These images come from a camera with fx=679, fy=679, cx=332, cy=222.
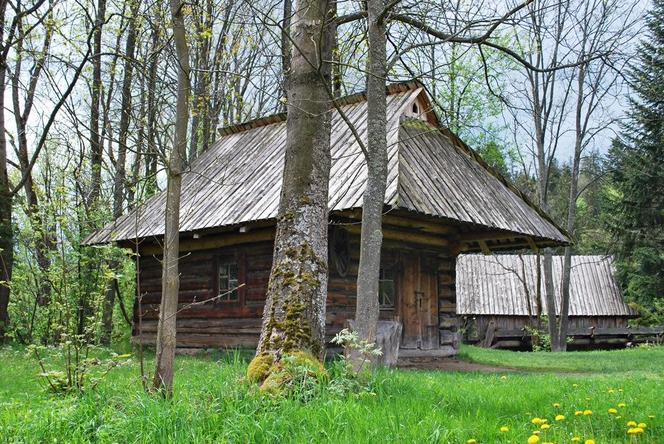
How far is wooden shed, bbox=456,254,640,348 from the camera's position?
25.7m

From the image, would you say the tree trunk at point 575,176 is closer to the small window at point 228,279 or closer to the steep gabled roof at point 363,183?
the steep gabled roof at point 363,183

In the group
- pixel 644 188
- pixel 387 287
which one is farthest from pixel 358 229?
pixel 644 188

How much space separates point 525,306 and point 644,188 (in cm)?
Result: 635

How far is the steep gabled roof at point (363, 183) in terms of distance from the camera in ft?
39.7

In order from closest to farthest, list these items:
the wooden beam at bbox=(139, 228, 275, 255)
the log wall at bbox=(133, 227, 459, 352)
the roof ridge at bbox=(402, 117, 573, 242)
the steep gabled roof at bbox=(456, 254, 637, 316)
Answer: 1. the log wall at bbox=(133, 227, 459, 352)
2. the wooden beam at bbox=(139, 228, 275, 255)
3. the roof ridge at bbox=(402, 117, 573, 242)
4. the steep gabled roof at bbox=(456, 254, 637, 316)

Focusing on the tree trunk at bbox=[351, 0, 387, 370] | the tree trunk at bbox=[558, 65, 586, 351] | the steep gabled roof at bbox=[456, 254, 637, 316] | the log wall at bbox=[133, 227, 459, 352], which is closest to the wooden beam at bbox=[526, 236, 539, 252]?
the log wall at bbox=[133, 227, 459, 352]

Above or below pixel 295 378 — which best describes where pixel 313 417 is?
below

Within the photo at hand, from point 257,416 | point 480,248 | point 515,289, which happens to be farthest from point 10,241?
point 515,289

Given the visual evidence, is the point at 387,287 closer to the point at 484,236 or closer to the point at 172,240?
the point at 484,236

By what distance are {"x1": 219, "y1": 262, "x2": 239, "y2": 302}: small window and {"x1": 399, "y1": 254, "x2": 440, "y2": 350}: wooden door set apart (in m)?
3.66

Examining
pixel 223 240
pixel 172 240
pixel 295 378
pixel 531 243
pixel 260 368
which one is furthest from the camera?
pixel 531 243

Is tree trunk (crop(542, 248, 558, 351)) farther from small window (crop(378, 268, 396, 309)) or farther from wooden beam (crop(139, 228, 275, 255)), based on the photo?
wooden beam (crop(139, 228, 275, 255))

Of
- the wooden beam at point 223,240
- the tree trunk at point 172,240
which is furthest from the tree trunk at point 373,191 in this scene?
the wooden beam at point 223,240

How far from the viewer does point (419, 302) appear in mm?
14625
